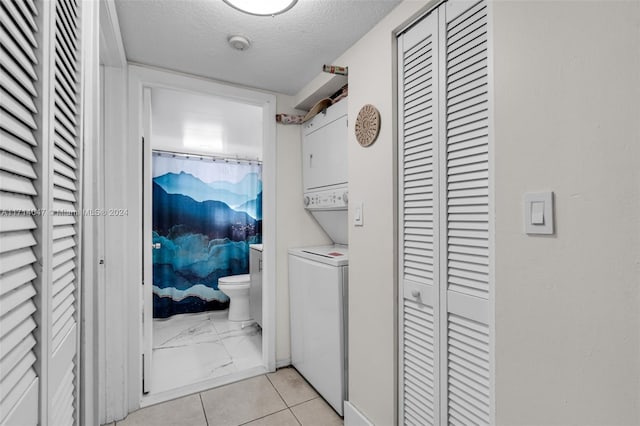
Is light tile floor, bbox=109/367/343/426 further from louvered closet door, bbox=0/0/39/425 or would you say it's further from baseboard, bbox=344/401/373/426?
louvered closet door, bbox=0/0/39/425

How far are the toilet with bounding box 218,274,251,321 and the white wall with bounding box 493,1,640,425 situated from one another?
2.73m

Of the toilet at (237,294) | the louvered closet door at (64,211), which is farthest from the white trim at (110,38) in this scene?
the toilet at (237,294)

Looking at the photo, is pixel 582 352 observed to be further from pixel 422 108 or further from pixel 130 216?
pixel 130 216

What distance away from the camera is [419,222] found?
4.50ft

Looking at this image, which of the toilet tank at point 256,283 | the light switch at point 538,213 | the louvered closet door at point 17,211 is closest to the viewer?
the louvered closet door at point 17,211

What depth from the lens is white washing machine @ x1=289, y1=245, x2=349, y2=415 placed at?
181 centimetres

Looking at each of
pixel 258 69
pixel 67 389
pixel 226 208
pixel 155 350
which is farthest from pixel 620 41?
pixel 226 208

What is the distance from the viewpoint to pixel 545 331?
0.82m

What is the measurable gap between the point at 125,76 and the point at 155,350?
7.25ft

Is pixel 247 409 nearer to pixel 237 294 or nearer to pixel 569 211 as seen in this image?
pixel 237 294

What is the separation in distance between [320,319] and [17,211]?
1713 millimetres

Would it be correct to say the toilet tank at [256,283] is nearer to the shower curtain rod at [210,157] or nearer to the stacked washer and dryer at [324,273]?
the stacked washer and dryer at [324,273]

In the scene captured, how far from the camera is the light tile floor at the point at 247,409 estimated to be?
5.85 feet

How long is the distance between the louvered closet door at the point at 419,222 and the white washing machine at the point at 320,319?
0.44 metres
